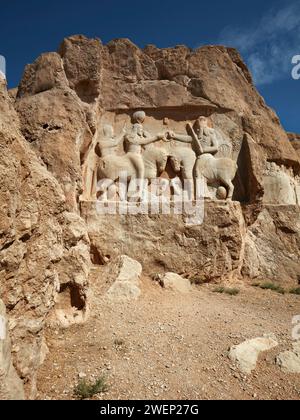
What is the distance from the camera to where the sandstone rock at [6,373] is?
8.99ft

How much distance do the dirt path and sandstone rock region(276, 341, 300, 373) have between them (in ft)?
0.31

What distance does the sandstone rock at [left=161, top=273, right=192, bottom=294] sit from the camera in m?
7.07

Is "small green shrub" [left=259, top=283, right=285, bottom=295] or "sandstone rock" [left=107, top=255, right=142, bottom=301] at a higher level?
"sandstone rock" [left=107, top=255, right=142, bottom=301]

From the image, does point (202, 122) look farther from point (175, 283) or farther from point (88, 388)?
point (88, 388)

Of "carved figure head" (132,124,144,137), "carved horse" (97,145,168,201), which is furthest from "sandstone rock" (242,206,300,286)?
"carved figure head" (132,124,144,137)

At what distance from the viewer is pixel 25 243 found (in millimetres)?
3631

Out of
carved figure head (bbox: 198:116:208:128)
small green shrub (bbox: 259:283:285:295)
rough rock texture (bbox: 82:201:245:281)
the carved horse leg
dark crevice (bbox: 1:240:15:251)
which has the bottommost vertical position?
small green shrub (bbox: 259:283:285:295)

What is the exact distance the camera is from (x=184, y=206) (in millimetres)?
8164

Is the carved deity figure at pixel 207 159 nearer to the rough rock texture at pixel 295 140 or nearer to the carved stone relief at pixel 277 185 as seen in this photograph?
the carved stone relief at pixel 277 185

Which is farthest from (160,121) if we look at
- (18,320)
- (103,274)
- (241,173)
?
(18,320)

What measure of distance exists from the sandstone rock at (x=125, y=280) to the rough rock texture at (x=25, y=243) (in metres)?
2.23

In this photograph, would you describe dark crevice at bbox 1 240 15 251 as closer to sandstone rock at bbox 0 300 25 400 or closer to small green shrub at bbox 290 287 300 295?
sandstone rock at bbox 0 300 25 400

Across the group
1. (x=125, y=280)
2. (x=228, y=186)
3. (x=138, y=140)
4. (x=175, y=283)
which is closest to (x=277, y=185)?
(x=228, y=186)

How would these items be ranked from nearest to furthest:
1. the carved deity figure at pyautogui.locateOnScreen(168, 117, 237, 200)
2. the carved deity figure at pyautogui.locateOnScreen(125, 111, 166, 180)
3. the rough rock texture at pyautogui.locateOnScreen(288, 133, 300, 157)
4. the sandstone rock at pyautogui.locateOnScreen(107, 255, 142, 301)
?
the sandstone rock at pyautogui.locateOnScreen(107, 255, 142, 301)
the carved deity figure at pyautogui.locateOnScreen(125, 111, 166, 180)
the carved deity figure at pyautogui.locateOnScreen(168, 117, 237, 200)
the rough rock texture at pyautogui.locateOnScreen(288, 133, 300, 157)
